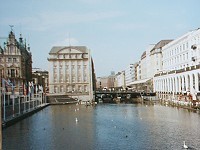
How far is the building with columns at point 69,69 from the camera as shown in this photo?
170 meters

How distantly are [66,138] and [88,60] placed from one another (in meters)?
134

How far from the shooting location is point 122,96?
572ft

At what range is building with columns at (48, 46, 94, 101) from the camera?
170 m

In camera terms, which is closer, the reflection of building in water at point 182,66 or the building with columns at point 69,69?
the reflection of building in water at point 182,66

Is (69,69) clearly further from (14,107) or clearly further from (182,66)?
(14,107)

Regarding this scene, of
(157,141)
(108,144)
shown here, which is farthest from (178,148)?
(108,144)

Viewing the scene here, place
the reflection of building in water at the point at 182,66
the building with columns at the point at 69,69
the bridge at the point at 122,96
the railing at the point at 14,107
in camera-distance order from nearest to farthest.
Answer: the railing at the point at 14,107 → the reflection of building in water at the point at 182,66 → the bridge at the point at 122,96 → the building with columns at the point at 69,69

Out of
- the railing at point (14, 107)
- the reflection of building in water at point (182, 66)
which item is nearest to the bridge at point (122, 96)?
the reflection of building in water at point (182, 66)

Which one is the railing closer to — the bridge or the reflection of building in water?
the reflection of building in water

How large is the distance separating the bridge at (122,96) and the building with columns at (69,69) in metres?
12.6

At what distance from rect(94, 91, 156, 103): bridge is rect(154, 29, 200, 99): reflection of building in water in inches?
530

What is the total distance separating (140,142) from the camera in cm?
3503

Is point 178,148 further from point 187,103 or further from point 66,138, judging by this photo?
point 187,103

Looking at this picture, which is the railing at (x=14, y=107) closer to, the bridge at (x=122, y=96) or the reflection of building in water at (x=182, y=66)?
the reflection of building in water at (x=182, y=66)
